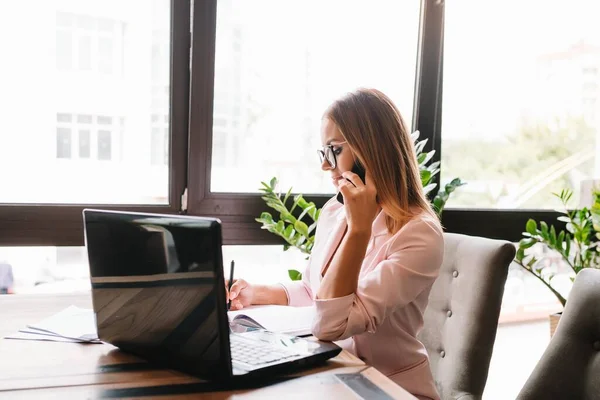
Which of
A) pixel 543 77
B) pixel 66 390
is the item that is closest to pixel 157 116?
pixel 66 390

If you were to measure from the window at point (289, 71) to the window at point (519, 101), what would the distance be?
0.32m

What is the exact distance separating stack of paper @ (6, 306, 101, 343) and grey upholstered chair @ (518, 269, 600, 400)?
91 centimetres

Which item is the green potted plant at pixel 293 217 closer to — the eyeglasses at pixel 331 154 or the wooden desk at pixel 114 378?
the eyeglasses at pixel 331 154

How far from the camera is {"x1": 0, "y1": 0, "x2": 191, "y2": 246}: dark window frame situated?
7.17ft

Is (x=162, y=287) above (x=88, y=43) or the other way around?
the other way around

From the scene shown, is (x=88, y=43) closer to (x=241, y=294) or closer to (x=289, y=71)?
(x=289, y=71)

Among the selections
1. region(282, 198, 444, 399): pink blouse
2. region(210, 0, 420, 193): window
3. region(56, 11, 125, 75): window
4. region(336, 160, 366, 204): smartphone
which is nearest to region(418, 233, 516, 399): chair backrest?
region(282, 198, 444, 399): pink blouse

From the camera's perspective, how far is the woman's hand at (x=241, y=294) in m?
1.57

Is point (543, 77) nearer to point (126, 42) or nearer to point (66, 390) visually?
point (126, 42)

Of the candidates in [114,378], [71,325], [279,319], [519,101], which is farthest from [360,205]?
[519,101]

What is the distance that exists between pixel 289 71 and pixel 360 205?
136 cm

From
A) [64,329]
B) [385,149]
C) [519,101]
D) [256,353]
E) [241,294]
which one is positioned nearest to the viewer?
[256,353]

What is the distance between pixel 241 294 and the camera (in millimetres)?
1590

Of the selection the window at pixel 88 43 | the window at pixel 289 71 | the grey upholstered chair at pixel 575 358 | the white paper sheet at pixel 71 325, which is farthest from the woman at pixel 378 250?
the window at pixel 88 43
